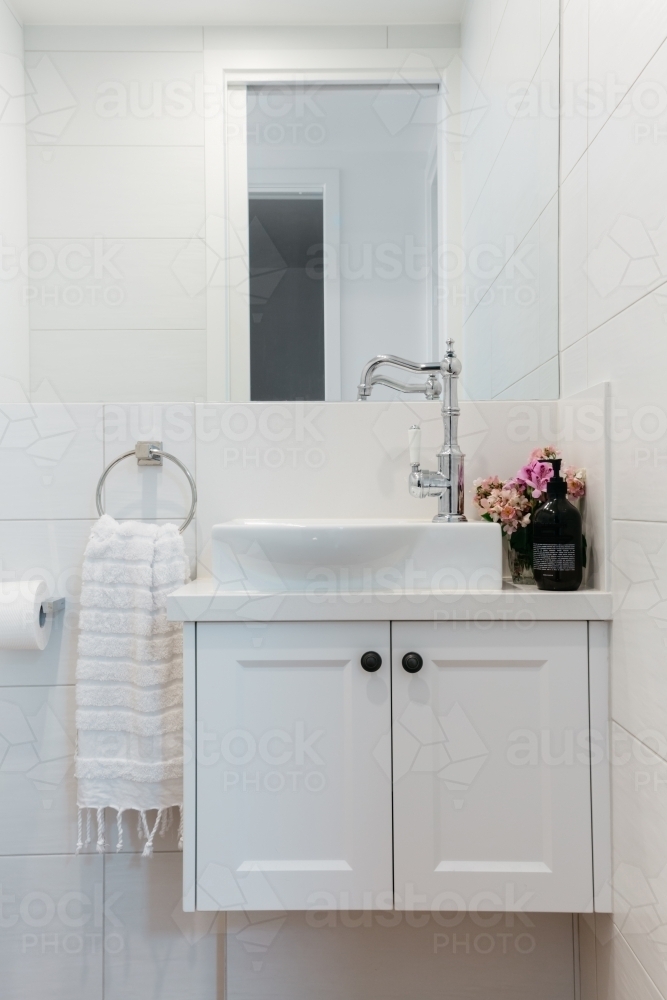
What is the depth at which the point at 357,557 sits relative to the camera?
41.7 inches

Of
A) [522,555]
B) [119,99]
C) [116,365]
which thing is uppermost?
[119,99]

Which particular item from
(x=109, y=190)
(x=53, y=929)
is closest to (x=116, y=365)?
(x=109, y=190)

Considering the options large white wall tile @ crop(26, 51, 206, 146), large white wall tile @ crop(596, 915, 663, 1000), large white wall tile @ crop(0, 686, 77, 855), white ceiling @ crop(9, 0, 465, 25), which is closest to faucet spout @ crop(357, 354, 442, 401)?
large white wall tile @ crop(26, 51, 206, 146)

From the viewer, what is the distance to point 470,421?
1.34 metres

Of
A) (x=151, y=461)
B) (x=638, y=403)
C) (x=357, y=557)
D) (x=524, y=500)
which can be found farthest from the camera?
(x=151, y=461)

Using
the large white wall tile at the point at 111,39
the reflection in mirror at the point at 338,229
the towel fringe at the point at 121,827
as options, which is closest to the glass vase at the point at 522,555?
the reflection in mirror at the point at 338,229

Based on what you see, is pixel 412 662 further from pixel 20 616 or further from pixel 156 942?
pixel 156 942

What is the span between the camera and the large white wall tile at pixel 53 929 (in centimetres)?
135

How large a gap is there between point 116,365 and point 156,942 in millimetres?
1127

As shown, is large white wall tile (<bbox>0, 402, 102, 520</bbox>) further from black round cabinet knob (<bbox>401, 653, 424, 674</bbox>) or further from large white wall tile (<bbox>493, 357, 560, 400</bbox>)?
large white wall tile (<bbox>493, 357, 560, 400</bbox>)

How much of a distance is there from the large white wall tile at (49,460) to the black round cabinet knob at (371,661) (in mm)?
634

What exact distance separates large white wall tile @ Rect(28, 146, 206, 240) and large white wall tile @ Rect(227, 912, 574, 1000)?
4.52ft

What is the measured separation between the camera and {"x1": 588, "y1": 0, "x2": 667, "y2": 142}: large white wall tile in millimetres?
874

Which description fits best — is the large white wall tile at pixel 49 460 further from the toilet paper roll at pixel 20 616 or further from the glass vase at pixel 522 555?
the glass vase at pixel 522 555
